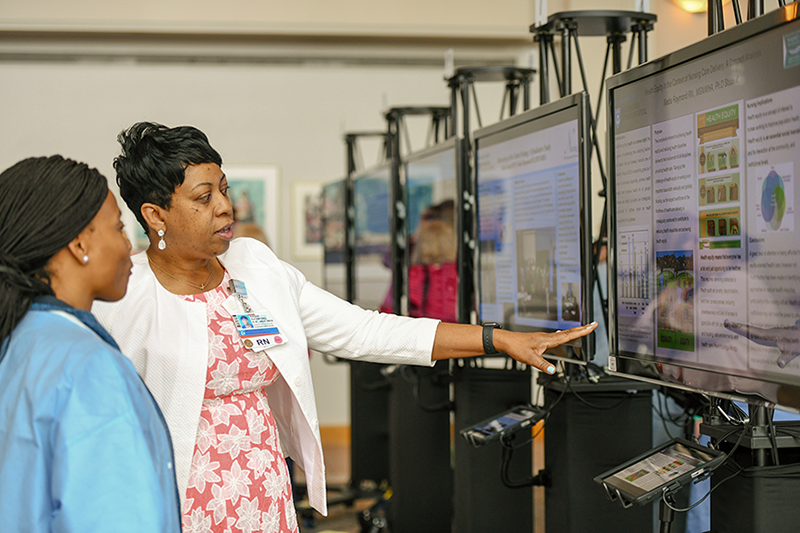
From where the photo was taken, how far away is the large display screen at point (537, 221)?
82.3 inches

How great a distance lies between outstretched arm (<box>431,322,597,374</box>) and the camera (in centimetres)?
186

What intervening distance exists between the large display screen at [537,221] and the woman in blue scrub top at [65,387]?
1.28 metres

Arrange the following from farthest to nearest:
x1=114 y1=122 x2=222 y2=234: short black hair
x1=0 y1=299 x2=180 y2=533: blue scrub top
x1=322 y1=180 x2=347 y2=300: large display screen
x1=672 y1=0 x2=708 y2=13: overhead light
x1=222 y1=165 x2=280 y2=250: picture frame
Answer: x1=222 y1=165 x2=280 y2=250: picture frame < x1=322 y1=180 x2=347 y2=300: large display screen < x1=672 y1=0 x2=708 y2=13: overhead light < x1=114 y1=122 x2=222 y2=234: short black hair < x1=0 y1=299 x2=180 y2=533: blue scrub top

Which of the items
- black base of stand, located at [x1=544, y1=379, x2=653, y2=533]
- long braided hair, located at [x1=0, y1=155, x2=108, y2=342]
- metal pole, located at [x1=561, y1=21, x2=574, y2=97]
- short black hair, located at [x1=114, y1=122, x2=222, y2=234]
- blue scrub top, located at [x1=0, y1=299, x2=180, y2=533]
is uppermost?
metal pole, located at [x1=561, y1=21, x2=574, y2=97]

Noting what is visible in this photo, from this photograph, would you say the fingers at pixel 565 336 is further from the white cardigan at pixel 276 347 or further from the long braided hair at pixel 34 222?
the long braided hair at pixel 34 222

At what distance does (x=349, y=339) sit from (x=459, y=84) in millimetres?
1530

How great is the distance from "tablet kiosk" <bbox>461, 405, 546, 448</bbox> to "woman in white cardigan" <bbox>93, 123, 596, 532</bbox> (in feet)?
1.35

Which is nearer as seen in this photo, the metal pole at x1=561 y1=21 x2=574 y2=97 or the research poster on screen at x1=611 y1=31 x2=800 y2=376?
the research poster on screen at x1=611 y1=31 x2=800 y2=376

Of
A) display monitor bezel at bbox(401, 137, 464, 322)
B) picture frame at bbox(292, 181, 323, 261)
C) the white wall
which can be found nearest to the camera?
display monitor bezel at bbox(401, 137, 464, 322)

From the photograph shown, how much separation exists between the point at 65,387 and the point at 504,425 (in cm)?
149

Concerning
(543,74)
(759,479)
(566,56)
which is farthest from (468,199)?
(759,479)

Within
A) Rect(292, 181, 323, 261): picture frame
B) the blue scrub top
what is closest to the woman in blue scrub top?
the blue scrub top

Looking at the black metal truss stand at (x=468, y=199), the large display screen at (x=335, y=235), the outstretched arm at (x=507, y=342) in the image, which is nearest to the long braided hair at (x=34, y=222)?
the outstretched arm at (x=507, y=342)

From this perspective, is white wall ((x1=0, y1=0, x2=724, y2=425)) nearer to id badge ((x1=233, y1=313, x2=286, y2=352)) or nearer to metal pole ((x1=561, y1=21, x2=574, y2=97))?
metal pole ((x1=561, y1=21, x2=574, y2=97))
